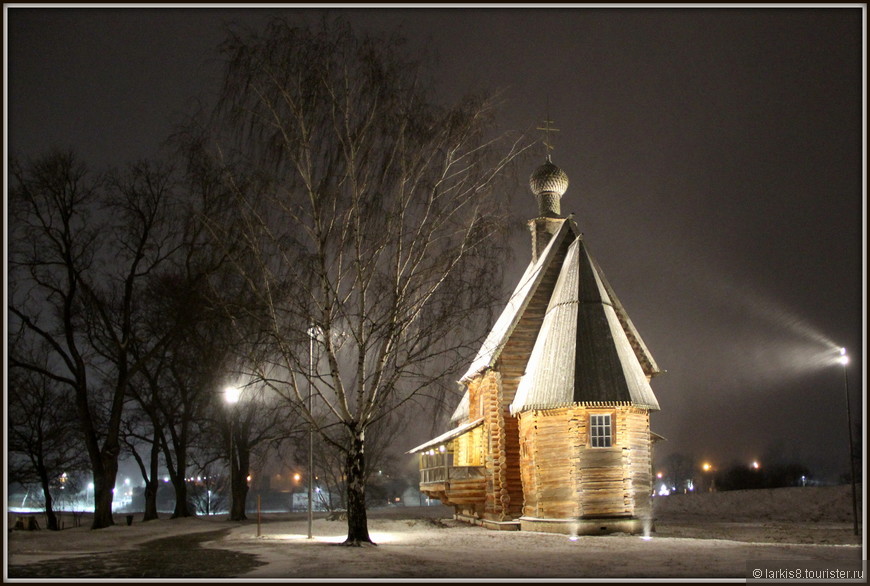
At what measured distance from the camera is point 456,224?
20.8 meters

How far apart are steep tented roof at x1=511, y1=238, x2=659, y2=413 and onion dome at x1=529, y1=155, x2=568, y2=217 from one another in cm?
866

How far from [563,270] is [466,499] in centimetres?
992

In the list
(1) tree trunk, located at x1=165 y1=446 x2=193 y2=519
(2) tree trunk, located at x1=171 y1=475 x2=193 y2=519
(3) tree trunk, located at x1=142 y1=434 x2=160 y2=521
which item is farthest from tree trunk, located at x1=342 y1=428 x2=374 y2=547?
(3) tree trunk, located at x1=142 y1=434 x2=160 y2=521

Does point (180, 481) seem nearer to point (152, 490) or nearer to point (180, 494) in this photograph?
point (180, 494)

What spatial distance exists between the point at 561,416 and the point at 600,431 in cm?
140

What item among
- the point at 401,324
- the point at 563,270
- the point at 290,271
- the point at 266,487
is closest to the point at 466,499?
the point at 563,270

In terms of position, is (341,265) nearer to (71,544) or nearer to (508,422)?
(71,544)

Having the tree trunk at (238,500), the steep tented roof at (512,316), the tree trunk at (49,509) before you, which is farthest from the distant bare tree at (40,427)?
the steep tented roof at (512,316)

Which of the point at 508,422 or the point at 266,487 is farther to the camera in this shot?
the point at 266,487

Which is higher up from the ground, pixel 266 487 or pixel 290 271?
pixel 290 271

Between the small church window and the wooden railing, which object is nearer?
the small church window

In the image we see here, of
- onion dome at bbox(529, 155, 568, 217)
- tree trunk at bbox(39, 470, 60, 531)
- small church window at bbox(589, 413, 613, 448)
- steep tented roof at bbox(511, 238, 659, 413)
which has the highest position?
onion dome at bbox(529, 155, 568, 217)

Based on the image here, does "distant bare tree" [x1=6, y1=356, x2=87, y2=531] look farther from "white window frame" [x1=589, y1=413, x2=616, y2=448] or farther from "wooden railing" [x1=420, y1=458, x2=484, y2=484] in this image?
"white window frame" [x1=589, y1=413, x2=616, y2=448]

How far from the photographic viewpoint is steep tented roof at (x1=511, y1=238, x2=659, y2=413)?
1059 inches
